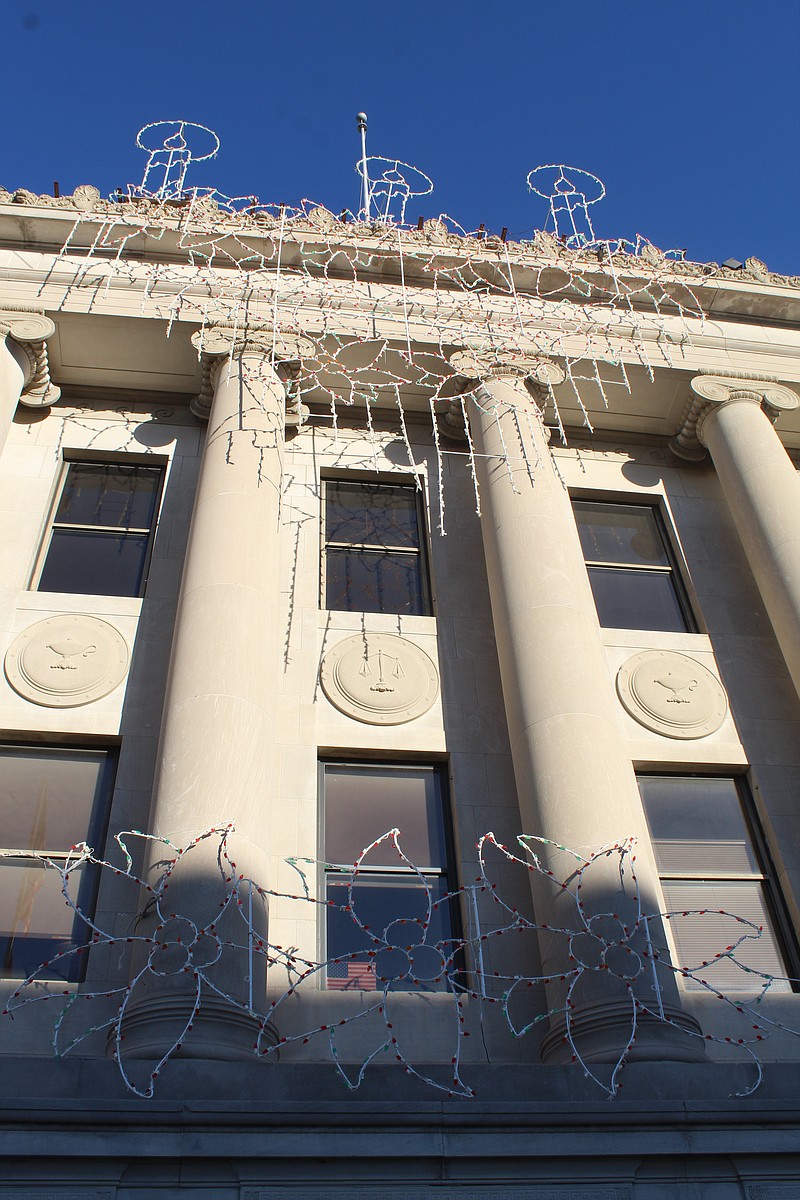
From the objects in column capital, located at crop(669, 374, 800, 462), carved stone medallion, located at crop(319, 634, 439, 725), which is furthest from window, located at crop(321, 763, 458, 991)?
column capital, located at crop(669, 374, 800, 462)

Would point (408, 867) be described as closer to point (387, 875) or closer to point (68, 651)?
point (387, 875)

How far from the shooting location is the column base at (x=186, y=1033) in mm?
7603

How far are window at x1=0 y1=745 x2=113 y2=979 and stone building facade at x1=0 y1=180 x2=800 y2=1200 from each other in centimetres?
4

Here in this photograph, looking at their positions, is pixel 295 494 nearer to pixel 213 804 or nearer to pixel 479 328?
pixel 479 328

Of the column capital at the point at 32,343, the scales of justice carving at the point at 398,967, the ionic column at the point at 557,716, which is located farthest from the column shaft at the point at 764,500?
the column capital at the point at 32,343

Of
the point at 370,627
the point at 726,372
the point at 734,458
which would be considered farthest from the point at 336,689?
the point at 726,372

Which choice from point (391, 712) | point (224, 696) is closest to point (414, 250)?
point (391, 712)

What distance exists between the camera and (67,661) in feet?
37.6

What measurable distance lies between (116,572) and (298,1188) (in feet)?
26.9

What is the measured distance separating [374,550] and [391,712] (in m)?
3.02

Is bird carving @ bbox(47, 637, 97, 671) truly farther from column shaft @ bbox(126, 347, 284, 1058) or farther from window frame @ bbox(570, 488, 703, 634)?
window frame @ bbox(570, 488, 703, 634)

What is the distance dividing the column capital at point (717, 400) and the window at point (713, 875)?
5.77m

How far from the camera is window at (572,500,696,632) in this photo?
45.4 feet

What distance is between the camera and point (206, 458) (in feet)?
42.7
